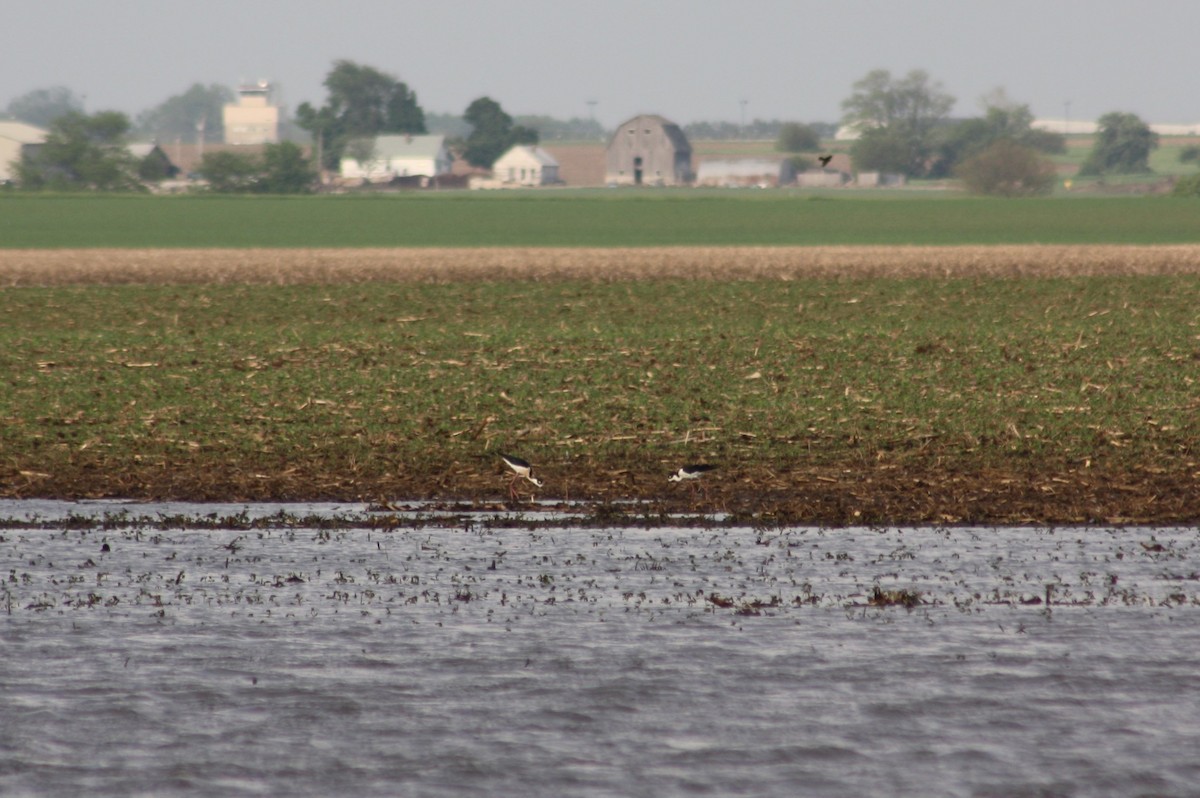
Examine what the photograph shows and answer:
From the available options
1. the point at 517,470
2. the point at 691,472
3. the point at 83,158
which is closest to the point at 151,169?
the point at 83,158

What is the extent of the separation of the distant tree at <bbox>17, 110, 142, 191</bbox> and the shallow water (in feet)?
489

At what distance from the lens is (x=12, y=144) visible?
6594 inches

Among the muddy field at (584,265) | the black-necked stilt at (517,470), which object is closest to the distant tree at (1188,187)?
the muddy field at (584,265)

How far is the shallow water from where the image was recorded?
9039 mm

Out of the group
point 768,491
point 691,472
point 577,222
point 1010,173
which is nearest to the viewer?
point 691,472

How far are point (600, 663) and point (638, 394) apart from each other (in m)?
13.7

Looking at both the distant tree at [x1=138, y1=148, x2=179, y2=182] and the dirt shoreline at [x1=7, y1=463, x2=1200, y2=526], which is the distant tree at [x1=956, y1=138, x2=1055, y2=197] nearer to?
the distant tree at [x1=138, y1=148, x2=179, y2=182]

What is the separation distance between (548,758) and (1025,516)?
864 centimetres

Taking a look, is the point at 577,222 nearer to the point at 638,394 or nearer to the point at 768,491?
the point at 638,394

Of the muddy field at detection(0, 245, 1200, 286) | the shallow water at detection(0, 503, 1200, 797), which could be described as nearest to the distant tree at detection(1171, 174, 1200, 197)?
the muddy field at detection(0, 245, 1200, 286)

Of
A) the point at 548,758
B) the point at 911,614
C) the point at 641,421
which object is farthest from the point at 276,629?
the point at 641,421

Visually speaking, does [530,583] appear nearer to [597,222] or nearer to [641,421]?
[641,421]

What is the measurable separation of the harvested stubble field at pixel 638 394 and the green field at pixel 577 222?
34726 millimetres

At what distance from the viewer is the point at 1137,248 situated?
195 feet
